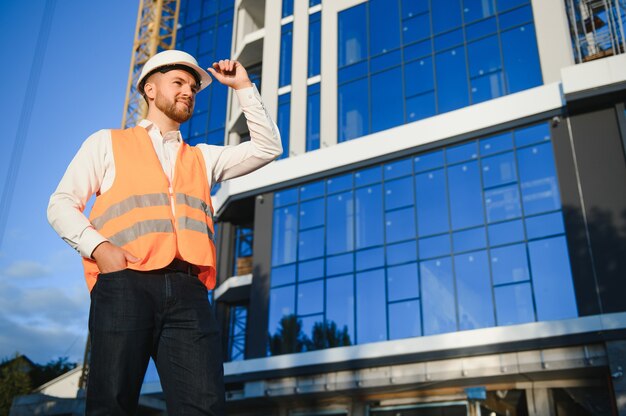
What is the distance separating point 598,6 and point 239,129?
15.1 meters

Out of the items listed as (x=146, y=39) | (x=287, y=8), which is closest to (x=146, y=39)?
(x=146, y=39)

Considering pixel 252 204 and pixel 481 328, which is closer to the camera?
pixel 481 328

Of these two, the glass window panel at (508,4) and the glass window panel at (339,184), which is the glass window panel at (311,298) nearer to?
the glass window panel at (339,184)

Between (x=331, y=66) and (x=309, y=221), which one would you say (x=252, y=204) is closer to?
(x=309, y=221)

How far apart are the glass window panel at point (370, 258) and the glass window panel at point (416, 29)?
25.5 feet

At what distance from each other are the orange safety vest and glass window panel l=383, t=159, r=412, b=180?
67.6 ft

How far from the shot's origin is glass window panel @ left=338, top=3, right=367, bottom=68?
2683cm

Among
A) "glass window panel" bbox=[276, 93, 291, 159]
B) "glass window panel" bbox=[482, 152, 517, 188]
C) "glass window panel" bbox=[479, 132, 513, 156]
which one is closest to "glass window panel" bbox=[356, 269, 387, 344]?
"glass window panel" bbox=[482, 152, 517, 188]

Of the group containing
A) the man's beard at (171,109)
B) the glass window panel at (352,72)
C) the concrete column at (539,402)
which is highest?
the glass window panel at (352,72)

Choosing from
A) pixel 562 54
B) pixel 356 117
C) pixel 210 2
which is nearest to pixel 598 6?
pixel 562 54

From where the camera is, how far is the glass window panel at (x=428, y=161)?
2308 cm

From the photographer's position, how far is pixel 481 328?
66.1 feet

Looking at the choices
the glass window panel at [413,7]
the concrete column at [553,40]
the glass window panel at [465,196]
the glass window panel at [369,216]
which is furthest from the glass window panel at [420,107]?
the concrete column at [553,40]

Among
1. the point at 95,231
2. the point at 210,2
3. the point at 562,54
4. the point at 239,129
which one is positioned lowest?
the point at 95,231
